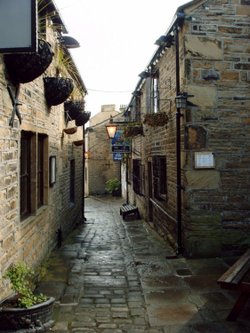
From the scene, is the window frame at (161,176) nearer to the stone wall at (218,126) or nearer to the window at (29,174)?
the stone wall at (218,126)

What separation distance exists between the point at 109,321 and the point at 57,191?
13.6 feet

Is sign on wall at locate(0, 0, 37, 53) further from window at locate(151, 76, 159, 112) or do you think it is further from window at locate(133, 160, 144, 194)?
window at locate(133, 160, 144, 194)

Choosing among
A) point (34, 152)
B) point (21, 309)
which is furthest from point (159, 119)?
point (21, 309)

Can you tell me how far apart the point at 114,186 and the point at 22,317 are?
70.0ft

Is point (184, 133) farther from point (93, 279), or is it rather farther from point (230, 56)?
point (93, 279)

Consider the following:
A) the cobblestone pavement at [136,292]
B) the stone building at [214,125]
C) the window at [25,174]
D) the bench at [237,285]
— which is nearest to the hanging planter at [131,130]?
the cobblestone pavement at [136,292]

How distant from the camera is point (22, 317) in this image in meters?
3.38

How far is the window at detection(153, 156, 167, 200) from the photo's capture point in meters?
8.48

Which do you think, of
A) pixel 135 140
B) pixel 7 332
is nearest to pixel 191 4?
pixel 7 332

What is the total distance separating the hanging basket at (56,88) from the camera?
243 inches

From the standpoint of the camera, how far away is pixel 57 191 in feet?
25.2

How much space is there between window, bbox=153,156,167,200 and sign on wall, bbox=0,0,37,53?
5.77m

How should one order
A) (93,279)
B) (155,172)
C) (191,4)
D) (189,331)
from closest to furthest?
(189,331)
(93,279)
(191,4)
(155,172)

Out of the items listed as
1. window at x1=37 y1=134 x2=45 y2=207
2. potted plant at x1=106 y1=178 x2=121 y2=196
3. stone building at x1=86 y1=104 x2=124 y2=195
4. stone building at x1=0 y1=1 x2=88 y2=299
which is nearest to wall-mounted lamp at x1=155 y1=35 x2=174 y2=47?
stone building at x1=0 y1=1 x2=88 y2=299
